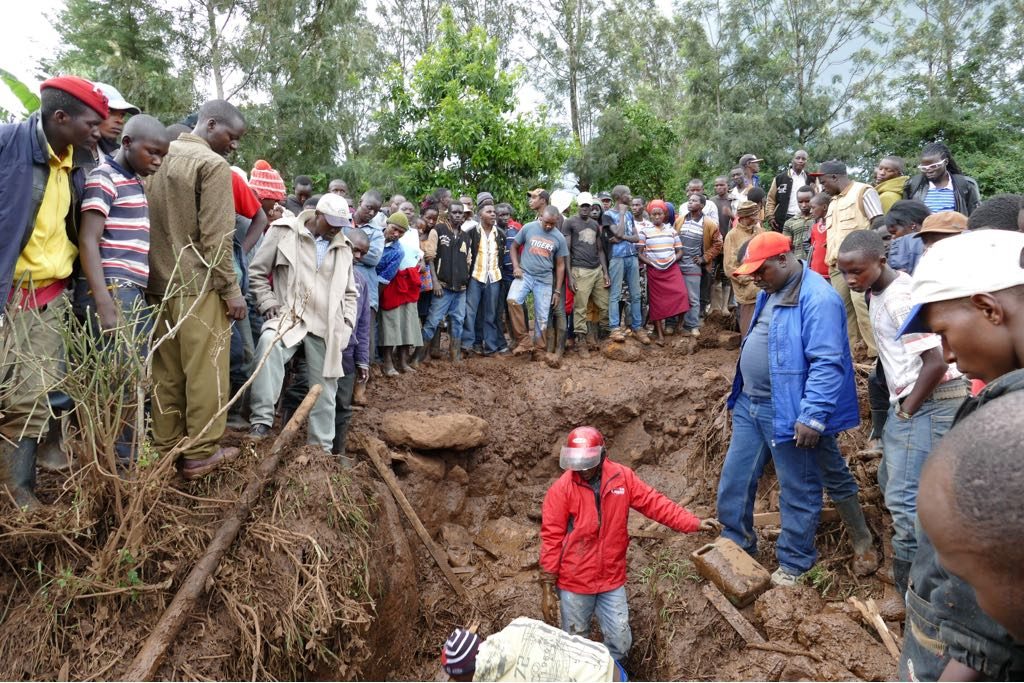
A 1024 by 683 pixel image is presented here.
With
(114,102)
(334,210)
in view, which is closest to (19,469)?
(114,102)

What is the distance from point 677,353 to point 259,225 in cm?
603

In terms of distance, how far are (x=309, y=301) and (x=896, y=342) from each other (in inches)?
156

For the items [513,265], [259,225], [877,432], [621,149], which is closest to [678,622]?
[877,432]

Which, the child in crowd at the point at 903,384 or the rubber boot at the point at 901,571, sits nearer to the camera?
the child in crowd at the point at 903,384

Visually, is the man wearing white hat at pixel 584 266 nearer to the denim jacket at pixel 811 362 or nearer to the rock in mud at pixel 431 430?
the rock in mud at pixel 431 430

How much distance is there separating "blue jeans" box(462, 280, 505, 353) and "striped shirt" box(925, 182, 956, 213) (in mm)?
4942

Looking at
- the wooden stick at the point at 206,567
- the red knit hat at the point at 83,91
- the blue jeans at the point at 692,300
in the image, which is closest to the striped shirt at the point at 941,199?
the blue jeans at the point at 692,300

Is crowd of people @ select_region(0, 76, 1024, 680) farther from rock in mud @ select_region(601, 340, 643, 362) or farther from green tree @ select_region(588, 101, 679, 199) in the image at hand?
green tree @ select_region(588, 101, 679, 199)

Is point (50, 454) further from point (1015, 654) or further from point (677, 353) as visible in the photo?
point (677, 353)

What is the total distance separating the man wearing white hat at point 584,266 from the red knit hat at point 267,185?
→ 4.18 m

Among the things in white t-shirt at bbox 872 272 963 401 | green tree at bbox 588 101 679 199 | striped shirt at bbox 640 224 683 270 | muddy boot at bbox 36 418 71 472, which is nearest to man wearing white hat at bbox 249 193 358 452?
muddy boot at bbox 36 418 71 472

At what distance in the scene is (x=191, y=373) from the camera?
422cm

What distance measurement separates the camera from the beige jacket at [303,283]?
196 inches

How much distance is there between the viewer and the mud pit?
3.93m
